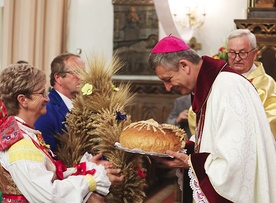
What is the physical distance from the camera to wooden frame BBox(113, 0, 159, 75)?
351 inches

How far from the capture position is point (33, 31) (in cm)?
746

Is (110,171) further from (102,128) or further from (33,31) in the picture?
(33,31)

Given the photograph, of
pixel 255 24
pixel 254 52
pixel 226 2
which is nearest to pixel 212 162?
pixel 254 52

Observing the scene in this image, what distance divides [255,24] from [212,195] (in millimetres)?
4205

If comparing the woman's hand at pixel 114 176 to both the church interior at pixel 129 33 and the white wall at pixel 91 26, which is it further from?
the white wall at pixel 91 26

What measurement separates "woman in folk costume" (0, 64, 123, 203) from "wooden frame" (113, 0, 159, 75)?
608cm

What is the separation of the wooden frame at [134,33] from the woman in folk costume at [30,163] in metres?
6.08

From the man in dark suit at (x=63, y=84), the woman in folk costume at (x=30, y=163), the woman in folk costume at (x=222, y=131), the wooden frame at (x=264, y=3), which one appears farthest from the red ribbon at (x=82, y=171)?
the wooden frame at (x=264, y=3)

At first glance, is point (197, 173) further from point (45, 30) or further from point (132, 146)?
point (45, 30)

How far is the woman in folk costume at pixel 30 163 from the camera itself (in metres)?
2.57

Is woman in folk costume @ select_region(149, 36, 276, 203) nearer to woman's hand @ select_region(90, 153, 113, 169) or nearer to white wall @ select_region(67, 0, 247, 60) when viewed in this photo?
woman's hand @ select_region(90, 153, 113, 169)

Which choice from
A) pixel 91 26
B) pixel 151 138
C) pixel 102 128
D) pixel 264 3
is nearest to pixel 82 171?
pixel 102 128

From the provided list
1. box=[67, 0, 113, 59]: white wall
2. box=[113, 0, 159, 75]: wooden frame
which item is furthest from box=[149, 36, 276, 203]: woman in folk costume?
box=[67, 0, 113, 59]: white wall

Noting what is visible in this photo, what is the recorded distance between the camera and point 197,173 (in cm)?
262
